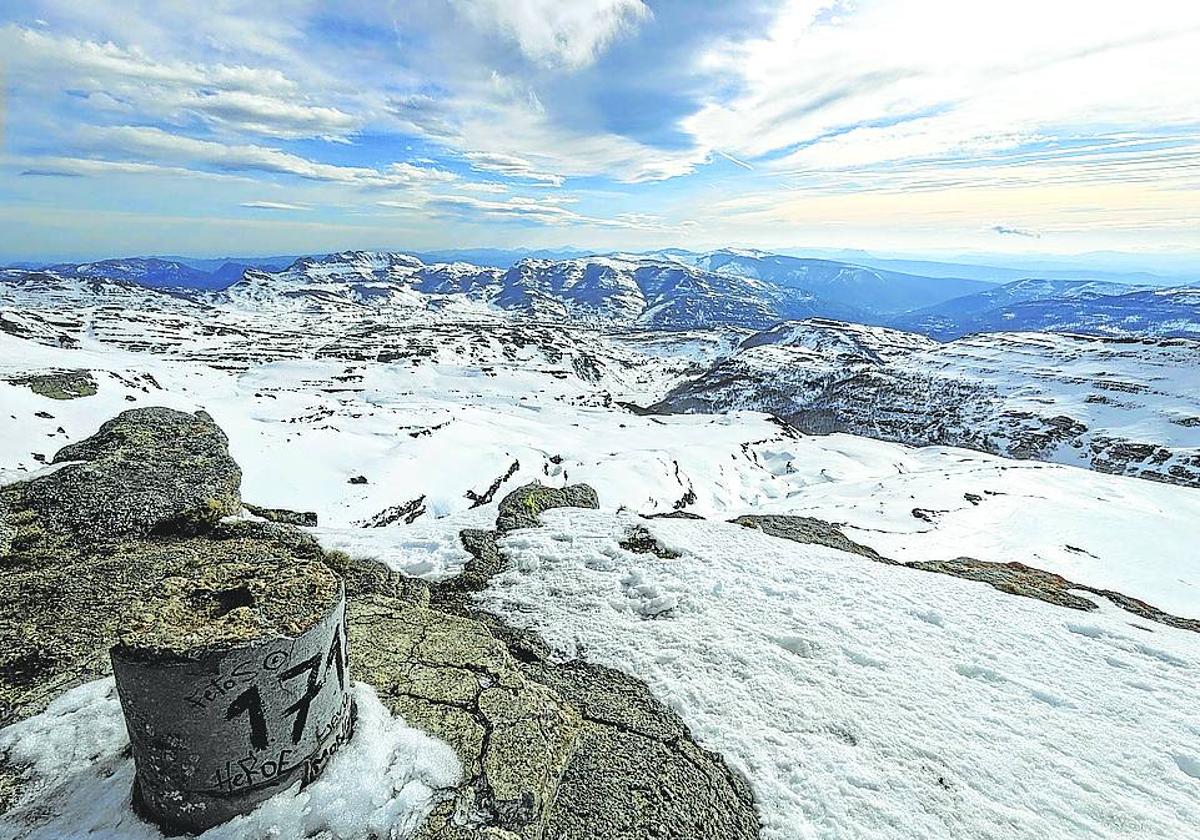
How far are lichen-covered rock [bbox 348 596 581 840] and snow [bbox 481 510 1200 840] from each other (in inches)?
57.9

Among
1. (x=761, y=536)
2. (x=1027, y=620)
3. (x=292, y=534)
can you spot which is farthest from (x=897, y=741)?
(x=292, y=534)

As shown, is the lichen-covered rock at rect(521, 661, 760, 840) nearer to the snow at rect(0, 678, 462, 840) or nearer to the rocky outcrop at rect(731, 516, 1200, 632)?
the snow at rect(0, 678, 462, 840)

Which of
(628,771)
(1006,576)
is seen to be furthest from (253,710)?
A: (1006,576)

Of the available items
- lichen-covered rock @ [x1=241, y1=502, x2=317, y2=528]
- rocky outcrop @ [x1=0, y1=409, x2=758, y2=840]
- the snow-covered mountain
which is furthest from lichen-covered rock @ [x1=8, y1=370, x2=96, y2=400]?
the snow-covered mountain

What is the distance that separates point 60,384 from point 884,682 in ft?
189

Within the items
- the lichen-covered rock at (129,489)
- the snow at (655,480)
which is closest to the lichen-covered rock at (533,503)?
the snow at (655,480)

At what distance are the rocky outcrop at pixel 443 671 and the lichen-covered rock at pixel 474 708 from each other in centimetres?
2

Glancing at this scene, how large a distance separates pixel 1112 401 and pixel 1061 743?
150 meters

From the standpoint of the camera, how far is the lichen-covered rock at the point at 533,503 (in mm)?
13523

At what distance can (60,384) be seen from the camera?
140ft

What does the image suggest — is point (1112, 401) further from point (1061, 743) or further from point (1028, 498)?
point (1061, 743)

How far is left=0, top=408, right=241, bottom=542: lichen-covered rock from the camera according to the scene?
10.5m

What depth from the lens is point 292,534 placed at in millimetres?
11539

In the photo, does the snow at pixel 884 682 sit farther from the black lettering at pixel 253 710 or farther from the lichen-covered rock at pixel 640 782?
the black lettering at pixel 253 710
